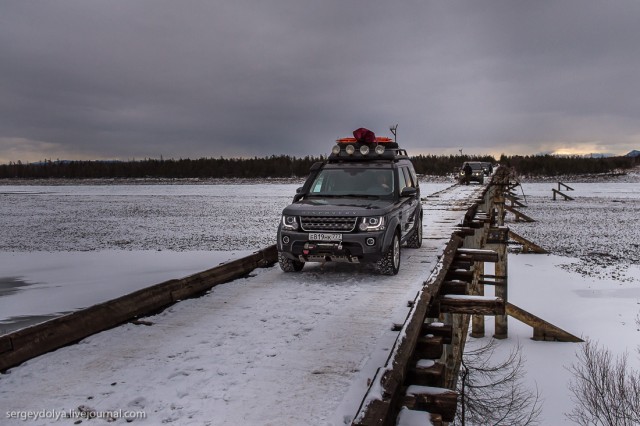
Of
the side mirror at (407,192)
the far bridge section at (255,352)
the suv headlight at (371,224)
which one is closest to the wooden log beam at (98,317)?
the far bridge section at (255,352)

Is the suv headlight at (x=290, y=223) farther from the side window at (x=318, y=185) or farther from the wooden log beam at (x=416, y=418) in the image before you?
the wooden log beam at (x=416, y=418)

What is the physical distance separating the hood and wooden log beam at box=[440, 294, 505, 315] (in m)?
1.86

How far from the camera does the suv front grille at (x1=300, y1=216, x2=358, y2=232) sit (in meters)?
8.45

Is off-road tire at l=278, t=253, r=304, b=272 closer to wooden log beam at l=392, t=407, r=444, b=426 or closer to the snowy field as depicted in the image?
the snowy field

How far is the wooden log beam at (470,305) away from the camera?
716 cm

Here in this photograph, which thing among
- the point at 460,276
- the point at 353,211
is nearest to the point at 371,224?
the point at 353,211

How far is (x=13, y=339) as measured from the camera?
17.0 feet

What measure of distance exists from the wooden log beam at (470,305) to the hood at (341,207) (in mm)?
1855

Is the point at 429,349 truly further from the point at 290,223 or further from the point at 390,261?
the point at 290,223

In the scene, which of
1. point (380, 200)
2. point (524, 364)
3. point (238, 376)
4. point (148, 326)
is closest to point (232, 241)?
point (524, 364)

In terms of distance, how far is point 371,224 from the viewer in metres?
8.41

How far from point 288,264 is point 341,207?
5.08 ft

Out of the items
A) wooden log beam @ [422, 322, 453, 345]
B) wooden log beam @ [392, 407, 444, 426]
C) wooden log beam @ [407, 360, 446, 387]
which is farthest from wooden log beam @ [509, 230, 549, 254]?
wooden log beam @ [392, 407, 444, 426]

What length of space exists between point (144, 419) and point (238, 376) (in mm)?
1000
